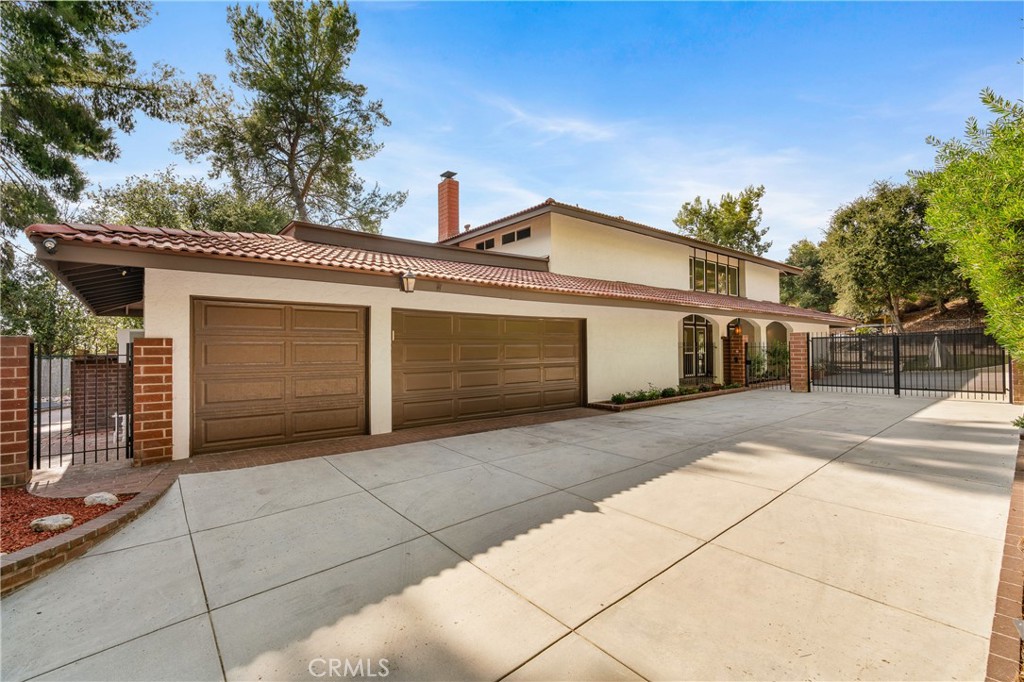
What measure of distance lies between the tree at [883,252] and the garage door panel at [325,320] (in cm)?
3576

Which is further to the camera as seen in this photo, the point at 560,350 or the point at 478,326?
the point at 560,350

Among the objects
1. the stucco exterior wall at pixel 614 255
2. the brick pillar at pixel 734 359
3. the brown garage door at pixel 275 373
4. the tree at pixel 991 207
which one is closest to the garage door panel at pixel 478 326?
the brown garage door at pixel 275 373

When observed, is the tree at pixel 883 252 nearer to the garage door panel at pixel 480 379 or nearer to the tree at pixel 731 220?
the tree at pixel 731 220

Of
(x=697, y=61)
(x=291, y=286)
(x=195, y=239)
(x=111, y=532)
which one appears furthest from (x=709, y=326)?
(x=111, y=532)

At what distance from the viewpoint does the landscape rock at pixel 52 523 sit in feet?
11.7

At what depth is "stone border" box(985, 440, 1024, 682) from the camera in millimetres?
2113

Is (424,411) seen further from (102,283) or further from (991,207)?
(991,207)

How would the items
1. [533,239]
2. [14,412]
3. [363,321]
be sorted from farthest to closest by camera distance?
[533,239] → [363,321] → [14,412]

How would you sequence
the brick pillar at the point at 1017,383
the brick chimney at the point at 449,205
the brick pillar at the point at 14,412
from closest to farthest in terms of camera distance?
1. the brick pillar at the point at 14,412
2. the brick pillar at the point at 1017,383
3. the brick chimney at the point at 449,205

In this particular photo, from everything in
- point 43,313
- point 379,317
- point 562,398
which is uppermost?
point 43,313

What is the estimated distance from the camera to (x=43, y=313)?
58.9 ft

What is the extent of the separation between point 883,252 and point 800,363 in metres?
23.2

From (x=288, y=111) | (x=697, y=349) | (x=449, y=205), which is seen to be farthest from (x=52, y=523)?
(x=288, y=111)

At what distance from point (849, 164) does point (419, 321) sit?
40.9ft
